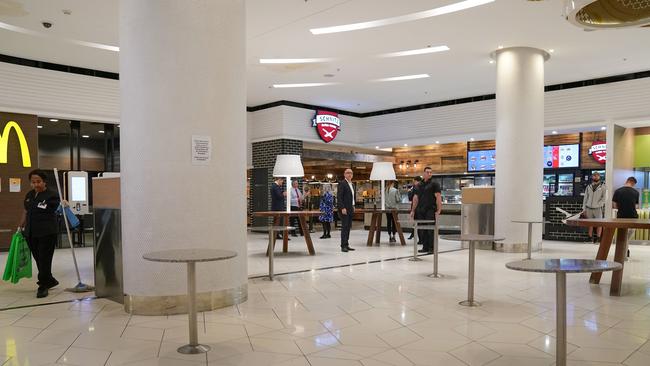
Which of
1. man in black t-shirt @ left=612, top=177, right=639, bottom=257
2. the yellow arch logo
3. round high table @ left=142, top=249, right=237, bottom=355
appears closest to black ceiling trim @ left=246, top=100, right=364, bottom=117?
the yellow arch logo

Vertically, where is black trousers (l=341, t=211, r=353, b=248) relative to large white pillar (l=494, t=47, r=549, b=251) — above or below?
below

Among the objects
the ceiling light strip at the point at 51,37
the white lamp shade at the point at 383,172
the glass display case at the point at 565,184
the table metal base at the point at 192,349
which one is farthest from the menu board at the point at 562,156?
the table metal base at the point at 192,349

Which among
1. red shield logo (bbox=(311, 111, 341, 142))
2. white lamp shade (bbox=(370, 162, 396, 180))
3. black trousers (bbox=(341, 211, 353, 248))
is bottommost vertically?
black trousers (bbox=(341, 211, 353, 248))

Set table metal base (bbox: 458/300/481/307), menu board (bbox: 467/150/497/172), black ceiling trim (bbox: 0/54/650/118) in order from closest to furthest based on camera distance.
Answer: table metal base (bbox: 458/300/481/307)
black ceiling trim (bbox: 0/54/650/118)
menu board (bbox: 467/150/497/172)

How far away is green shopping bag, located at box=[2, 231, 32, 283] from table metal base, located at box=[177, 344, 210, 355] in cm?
322

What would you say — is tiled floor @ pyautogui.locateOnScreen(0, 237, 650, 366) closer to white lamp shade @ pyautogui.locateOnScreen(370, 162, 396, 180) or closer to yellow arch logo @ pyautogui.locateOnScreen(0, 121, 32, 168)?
white lamp shade @ pyautogui.locateOnScreen(370, 162, 396, 180)

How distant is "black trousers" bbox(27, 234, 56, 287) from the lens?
5.55 metres

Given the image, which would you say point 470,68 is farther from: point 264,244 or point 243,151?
point 243,151

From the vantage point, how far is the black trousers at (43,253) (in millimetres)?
5551

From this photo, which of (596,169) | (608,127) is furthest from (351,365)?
(596,169)

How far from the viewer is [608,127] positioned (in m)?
10.8

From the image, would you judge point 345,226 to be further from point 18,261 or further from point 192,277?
point 192,277

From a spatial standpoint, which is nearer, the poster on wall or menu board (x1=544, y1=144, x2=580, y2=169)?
the poster on wall

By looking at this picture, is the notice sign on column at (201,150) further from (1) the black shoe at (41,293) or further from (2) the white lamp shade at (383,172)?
(2) the white lamp shade at (383,172)
